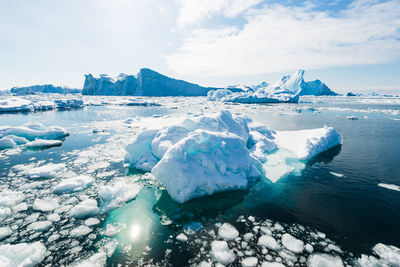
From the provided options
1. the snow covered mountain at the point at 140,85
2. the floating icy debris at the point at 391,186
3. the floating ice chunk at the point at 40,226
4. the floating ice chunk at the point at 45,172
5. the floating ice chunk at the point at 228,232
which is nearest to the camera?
the floating ice chunk at the point at 228,232

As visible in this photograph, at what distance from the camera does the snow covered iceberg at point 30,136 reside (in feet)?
33.2

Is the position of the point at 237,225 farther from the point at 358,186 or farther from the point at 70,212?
the point at 358,186

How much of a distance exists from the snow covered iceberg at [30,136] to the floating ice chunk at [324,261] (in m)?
12.4

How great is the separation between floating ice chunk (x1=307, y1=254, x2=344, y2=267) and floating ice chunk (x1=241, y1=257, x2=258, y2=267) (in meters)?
0.87

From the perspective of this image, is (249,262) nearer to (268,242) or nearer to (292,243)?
(268,242)

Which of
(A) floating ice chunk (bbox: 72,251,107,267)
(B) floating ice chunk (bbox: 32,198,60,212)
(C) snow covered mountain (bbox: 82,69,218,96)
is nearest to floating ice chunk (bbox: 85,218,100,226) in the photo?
(A) floating ice chunk (bbox: 72,251,107,267)

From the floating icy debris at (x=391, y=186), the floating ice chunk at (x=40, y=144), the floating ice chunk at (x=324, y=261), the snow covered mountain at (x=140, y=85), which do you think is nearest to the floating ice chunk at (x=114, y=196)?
the floating ice chunk at (x=324, y=261)

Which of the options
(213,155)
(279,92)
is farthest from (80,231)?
(279,92)

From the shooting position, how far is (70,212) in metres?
4.46

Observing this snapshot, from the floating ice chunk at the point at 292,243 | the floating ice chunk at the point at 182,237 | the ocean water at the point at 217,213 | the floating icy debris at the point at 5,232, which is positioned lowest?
the ocean water at the point at 217,213

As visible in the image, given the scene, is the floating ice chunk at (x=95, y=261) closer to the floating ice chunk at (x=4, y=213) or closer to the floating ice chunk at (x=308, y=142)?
the floating ice chunk at (x=4, y=213)

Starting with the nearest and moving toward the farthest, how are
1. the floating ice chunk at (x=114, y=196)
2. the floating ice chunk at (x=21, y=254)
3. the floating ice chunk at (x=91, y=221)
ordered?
1. the floating ice chunk at (x=21, y=254)
2. the floating ice chunk at (x=91, y=221)
3. the floating ice chunk at (x=114, y=196)

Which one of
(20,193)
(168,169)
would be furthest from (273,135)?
(20,193)

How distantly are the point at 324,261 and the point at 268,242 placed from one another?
0.89 metres
